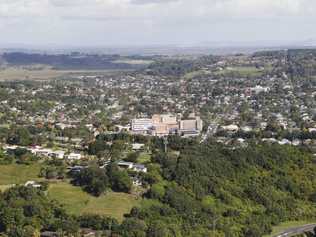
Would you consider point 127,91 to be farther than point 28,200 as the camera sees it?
Yes

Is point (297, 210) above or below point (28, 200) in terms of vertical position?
below

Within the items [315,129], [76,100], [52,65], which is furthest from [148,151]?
[52,65]

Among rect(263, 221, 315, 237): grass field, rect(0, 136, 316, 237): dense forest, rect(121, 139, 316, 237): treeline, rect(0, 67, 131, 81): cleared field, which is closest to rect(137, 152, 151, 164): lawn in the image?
rect(0, 136, 316, 237): dense forest

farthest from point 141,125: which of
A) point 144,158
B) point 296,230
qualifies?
point 296,230

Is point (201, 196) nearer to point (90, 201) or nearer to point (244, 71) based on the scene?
point (90, 201)

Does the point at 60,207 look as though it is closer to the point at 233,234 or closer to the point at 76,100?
the point at 233,234

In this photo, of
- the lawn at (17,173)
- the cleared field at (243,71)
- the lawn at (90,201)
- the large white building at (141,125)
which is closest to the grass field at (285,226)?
the lawn at (90,201)
